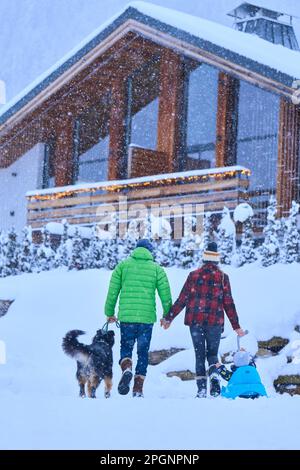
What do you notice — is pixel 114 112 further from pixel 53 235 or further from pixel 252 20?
pixel 252 20

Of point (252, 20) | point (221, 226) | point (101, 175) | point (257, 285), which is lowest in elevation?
point (257, 285)

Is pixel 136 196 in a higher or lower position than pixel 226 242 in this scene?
higher

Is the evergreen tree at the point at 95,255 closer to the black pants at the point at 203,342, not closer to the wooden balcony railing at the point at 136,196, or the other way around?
the wooden balcony railing at the point at 136,196

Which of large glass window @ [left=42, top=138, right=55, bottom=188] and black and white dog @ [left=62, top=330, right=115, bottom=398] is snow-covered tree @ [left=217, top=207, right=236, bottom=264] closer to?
black and white dog @ [left=62, top=330, right=115, bottom=398]

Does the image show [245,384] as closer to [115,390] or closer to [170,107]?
[115,390]

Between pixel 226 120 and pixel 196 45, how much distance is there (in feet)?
5.78

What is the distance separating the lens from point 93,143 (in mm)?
21906

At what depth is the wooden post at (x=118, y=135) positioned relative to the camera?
829 inches

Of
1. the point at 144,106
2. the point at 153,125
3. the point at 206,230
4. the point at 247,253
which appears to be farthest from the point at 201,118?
the point at 247,253

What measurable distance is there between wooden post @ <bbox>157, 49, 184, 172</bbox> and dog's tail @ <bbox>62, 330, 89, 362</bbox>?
36.3ft

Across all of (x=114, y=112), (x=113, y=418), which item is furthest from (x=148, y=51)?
(x=113, y=418)

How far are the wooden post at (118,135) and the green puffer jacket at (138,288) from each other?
38.5ft

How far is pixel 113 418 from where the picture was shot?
6.22 metres

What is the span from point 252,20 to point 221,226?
1333 centimetres
